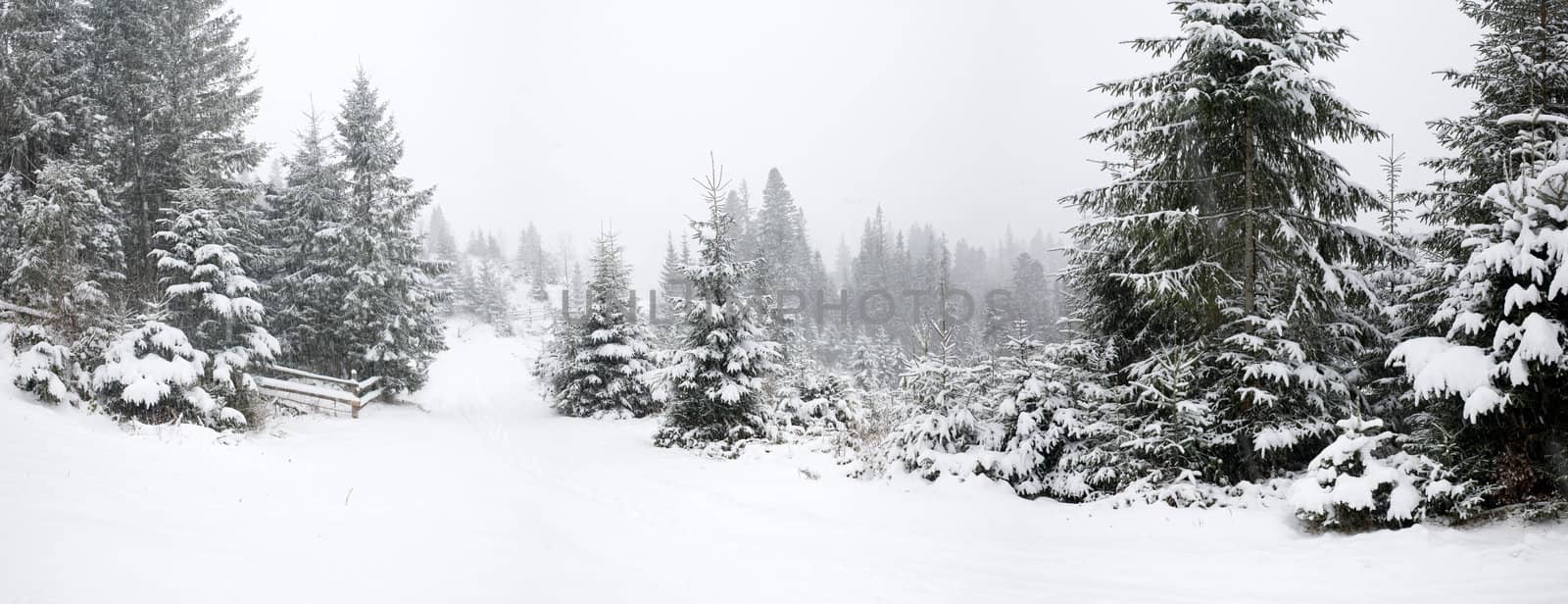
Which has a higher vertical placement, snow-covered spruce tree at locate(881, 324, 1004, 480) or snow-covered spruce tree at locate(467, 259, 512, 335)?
snow-covered spruce tree at locate(467, 259, 512, 335)

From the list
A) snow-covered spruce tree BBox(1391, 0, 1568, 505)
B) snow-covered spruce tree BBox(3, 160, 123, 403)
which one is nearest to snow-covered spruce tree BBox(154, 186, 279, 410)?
snow-covered spruce tree BBox(3, 160, 123, 403)

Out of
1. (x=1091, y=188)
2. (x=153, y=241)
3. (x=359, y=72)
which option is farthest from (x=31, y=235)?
(x=1091, y=188)

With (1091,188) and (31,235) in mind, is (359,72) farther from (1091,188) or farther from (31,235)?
(1091,188)

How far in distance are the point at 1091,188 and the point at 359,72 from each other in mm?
20826

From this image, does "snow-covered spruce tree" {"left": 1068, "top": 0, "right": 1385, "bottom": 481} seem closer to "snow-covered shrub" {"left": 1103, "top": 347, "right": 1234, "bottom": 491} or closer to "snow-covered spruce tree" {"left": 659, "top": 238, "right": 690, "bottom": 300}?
"snow-covered shrub" {"left": 1103, "top": 347, "right": 1234, "bottom": 491}

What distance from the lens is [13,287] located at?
1128cm

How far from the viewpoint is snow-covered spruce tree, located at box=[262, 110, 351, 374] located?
60.3 ft

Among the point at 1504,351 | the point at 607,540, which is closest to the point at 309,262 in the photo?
the point at 607,540

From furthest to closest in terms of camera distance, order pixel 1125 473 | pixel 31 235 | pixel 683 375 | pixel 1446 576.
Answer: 1. pixel 683 375
2. pixel 31 235
3. pixel 1125 473
4. pixel 1446 576

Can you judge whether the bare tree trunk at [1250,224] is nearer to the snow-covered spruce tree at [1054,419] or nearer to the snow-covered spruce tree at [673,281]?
the snow-covered spruce tree at [1054,419]

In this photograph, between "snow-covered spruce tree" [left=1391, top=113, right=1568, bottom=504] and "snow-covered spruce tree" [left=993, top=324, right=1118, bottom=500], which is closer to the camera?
"snow-covered spruce tree" [left=1391, top=113, right=1568, bottom=504]

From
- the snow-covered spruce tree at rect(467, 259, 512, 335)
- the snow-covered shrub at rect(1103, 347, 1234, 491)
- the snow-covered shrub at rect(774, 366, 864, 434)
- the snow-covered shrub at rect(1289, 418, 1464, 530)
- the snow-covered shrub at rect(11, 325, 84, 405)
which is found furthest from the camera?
the snow-covered spruce tree at rect(467, 259, 512, 335)

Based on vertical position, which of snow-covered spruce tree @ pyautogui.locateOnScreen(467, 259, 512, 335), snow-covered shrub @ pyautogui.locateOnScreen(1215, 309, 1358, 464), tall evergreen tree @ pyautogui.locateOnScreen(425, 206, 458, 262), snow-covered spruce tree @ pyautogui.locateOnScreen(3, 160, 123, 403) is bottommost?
snow-covered shrub @ pyautogui.locateOnScreen(1215, 309, 1358, 464)

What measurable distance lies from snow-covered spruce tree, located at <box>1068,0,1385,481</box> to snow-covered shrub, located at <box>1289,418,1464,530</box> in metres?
1.13
